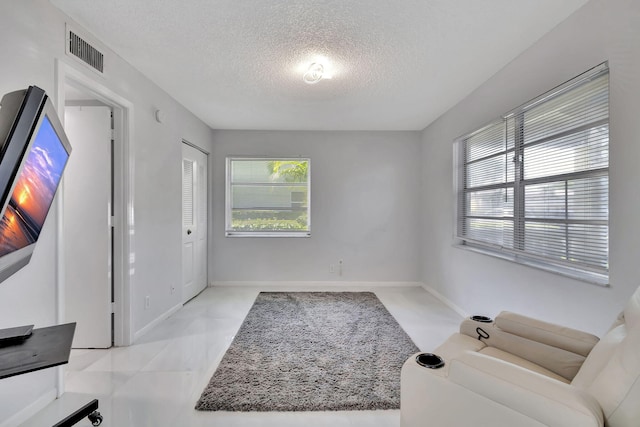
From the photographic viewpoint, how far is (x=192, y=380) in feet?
6.81

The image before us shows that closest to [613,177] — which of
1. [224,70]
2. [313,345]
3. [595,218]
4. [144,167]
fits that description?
[595,218]

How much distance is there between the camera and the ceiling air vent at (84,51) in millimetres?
1929

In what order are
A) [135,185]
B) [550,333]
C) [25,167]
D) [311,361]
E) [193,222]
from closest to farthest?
[25,167], [550,333], [311,361], [135,185], [193,222]

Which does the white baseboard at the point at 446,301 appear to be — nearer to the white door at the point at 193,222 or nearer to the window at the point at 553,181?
the window at the point at 553,181

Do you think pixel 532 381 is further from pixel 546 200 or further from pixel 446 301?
pixel 446 301

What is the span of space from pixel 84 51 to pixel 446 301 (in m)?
4.37

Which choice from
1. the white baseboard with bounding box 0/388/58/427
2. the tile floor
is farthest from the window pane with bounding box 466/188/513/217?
the white baseboard with bounding box 0/388/58/427

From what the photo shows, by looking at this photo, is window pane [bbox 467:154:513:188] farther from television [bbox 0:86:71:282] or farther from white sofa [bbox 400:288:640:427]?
television [bbox 0:86:71:282]

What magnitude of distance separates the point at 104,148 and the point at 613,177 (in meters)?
3.66

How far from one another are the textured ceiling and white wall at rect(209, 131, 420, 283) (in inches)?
45.9

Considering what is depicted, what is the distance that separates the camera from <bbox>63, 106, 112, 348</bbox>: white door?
8.19 feet

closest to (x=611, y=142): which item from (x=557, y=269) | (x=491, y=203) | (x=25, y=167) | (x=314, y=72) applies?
(x=557, y=269)

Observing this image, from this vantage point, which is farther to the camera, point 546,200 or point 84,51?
point 546,200

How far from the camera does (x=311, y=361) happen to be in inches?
91.1
